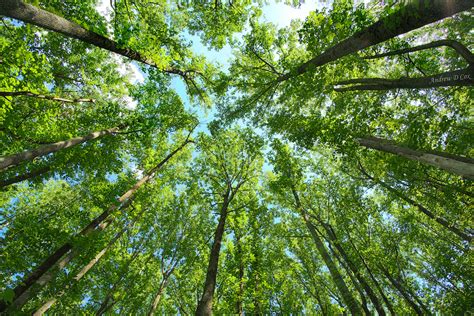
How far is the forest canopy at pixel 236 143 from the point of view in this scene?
655 centimetres

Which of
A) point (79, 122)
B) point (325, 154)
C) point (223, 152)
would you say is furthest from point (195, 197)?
point (325, 154)

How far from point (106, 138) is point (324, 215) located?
14418 mm

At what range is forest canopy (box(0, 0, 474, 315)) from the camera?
6547mm

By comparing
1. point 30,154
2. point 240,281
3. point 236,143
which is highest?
point 236,143

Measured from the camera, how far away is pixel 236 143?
15.1m

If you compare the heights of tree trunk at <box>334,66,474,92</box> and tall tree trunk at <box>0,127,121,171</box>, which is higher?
tree trunk at <box>334,66,474,92</box>

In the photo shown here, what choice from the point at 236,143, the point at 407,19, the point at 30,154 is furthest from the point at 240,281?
the point at 407,19

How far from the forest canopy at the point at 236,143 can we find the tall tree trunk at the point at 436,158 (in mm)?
41

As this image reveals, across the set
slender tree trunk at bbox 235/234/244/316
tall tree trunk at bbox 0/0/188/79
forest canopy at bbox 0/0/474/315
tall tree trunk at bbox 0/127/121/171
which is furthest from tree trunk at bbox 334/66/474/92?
tall tree trunk at bbox 0/127/121/171

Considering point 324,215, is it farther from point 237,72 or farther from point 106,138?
point 106,138

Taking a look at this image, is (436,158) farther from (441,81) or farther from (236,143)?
(236,143)

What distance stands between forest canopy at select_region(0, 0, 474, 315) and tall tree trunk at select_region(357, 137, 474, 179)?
4 cm

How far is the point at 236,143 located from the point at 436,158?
10852 mm

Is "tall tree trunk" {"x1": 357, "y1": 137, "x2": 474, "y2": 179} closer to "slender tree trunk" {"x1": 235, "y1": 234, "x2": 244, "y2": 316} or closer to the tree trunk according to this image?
the tree trunk
